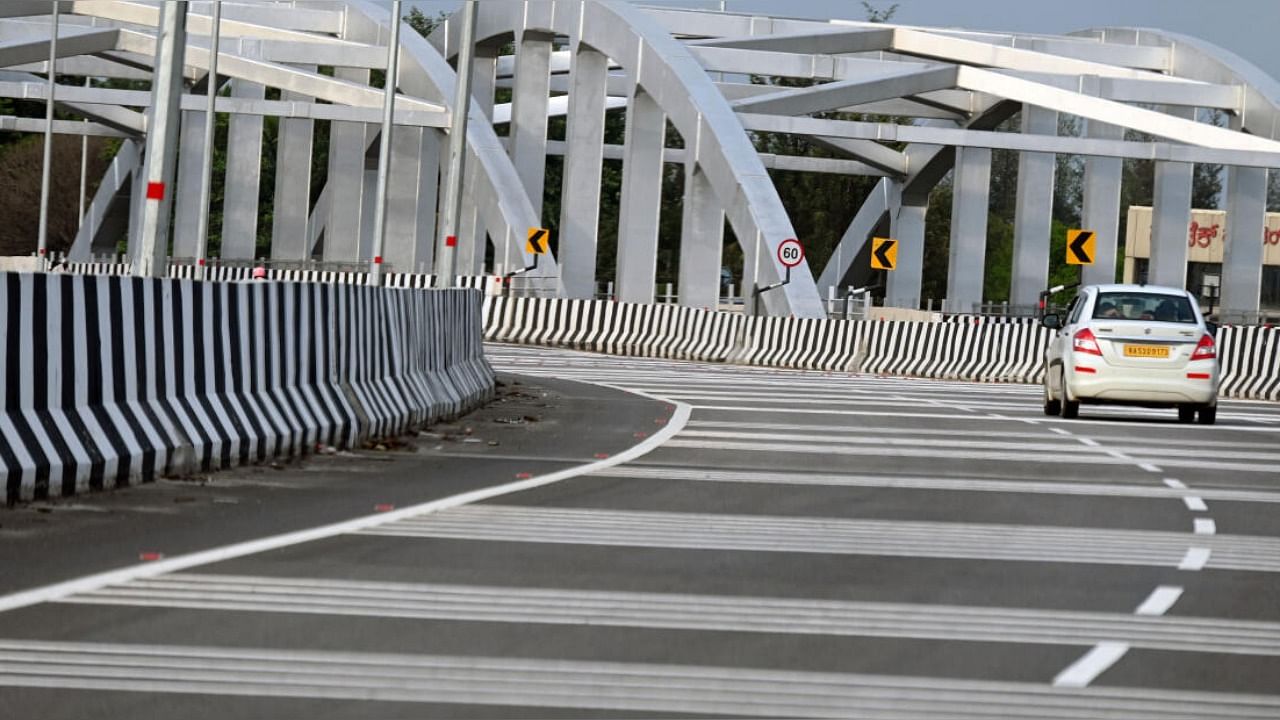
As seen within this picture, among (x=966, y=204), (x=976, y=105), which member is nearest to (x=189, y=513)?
(x=966, y=204)

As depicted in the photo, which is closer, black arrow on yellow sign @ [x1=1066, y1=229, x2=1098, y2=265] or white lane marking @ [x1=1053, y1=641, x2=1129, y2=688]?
white lane marking @ [x1=1053, y1=641, x2=1129, y2=688]

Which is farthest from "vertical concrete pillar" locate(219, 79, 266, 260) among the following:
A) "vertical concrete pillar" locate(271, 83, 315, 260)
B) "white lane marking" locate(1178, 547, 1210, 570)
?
"white lane marking" locate(1178, 547, 1210, 570)

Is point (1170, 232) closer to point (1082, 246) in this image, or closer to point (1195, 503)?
point (1082, 246)

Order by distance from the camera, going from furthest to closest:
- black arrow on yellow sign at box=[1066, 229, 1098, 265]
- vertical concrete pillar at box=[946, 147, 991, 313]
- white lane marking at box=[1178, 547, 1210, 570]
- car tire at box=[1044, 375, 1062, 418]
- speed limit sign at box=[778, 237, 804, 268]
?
vertical concrete pillar at box=[946, 147, 991, 313], black arrow on yellow sign at box=[1066, 229, 1098, 265], speed limit sign at box=[778, 237, 804, 268], car tire at box=[1044, 375, 1062, 418], white lane marking at box=[1178, 547, 1210, 570]

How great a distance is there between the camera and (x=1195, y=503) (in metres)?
14.0

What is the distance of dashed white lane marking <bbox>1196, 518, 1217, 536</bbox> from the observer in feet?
39.8

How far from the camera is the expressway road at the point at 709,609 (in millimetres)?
6691

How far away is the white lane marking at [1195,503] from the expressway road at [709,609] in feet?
0.39

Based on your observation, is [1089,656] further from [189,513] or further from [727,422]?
[727,422]

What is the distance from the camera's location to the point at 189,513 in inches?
446

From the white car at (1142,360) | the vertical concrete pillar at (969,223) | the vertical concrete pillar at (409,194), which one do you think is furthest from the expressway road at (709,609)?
the vertical concrete pillar at (409,194)

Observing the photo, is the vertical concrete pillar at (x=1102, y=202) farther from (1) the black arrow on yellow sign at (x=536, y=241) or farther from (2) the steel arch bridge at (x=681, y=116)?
(1) the black arrow on yellow sign at (x=536, y=241)

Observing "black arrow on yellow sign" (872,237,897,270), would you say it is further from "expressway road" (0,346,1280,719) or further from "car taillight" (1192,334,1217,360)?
"expressway road" (0,346,1280,719)

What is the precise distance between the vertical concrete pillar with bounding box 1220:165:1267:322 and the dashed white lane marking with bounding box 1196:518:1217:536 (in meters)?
36.7
